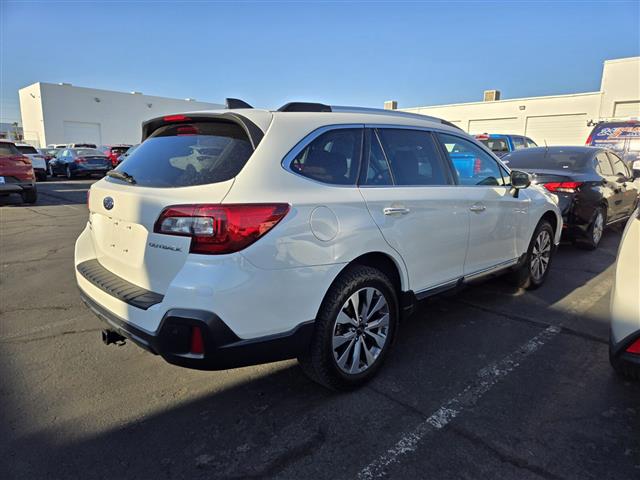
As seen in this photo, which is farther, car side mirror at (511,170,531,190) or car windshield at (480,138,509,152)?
car windshield at (480,138,509,152)

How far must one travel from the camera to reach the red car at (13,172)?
35.5ft

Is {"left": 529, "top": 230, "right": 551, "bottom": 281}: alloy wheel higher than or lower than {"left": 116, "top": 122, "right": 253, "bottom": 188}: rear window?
lower

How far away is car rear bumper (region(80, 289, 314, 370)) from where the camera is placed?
7.19ft

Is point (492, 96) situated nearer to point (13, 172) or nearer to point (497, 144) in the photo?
point (497, 144)

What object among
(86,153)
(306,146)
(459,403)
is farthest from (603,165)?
(86,153)

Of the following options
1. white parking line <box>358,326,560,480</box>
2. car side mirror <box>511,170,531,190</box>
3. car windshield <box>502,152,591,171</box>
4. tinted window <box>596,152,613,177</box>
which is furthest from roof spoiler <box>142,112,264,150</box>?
tinted window <box>596,152,613,177</box>

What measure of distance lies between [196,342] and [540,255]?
13.7 feet

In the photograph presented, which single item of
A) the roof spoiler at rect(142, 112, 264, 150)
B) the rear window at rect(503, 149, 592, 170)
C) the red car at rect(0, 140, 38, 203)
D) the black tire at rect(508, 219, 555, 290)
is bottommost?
the black tire at rect(508, 219, 555, 290)

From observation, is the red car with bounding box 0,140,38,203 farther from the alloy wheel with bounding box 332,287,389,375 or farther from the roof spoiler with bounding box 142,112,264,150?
the alloy wheel with bounding box 332,287,389,375

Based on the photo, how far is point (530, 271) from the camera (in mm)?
4793

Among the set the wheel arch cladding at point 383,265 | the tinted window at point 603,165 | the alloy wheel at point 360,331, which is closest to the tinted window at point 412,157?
the wheel arch cladding at point 383,265

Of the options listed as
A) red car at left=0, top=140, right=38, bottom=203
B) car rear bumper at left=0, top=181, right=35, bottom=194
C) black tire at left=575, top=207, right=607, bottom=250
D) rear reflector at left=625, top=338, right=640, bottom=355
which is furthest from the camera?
car rear bumper at left=0, top=181, right=35, bottom=194

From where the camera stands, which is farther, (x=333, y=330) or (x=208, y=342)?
(x=333, y=330)

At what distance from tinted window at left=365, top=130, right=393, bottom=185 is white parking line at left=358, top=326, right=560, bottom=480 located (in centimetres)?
152
